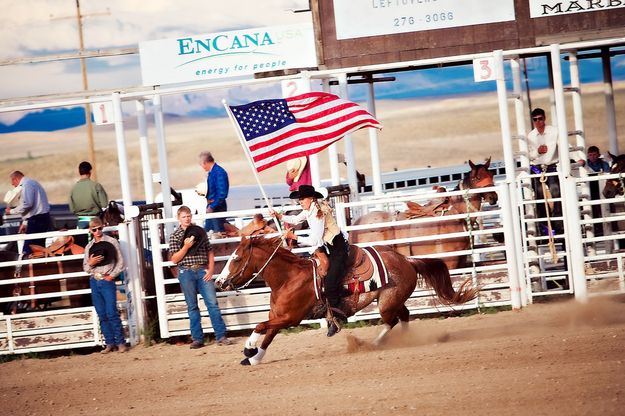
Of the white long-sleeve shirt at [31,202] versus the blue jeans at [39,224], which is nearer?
the white long-sleeve shirt at [31,202]

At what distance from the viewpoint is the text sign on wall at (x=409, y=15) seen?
590 inches

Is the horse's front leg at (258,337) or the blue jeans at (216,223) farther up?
the blue jeans at (216,223)

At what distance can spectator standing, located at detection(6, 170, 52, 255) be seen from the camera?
15516mm

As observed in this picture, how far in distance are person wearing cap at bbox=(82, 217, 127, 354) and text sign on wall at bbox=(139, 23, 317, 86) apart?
249cm

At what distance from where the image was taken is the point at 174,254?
1373 centimetres

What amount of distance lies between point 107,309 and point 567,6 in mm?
7565

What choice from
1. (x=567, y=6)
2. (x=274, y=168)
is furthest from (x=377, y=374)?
(x=274, y=168)

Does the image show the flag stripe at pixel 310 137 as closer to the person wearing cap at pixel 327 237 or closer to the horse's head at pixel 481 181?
the person wearing cap at pixel 327 237

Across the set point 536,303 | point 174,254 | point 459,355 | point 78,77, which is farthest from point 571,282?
point 78,77

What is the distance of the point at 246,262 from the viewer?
38.8ft

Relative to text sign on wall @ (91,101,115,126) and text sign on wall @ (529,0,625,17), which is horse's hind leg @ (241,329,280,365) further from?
text sign on wall @ (529,0,625,17)

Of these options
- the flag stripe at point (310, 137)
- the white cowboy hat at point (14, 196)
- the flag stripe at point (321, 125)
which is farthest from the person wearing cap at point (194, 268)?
the white cowboy hat at point (14, 196)

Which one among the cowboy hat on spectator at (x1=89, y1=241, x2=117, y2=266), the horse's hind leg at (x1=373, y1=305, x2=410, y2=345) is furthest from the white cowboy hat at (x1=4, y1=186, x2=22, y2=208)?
the horse's hind leg at (x1=373, y1=305, x2=410, y2=345)

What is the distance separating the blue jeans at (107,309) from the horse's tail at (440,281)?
4045 millimetres
